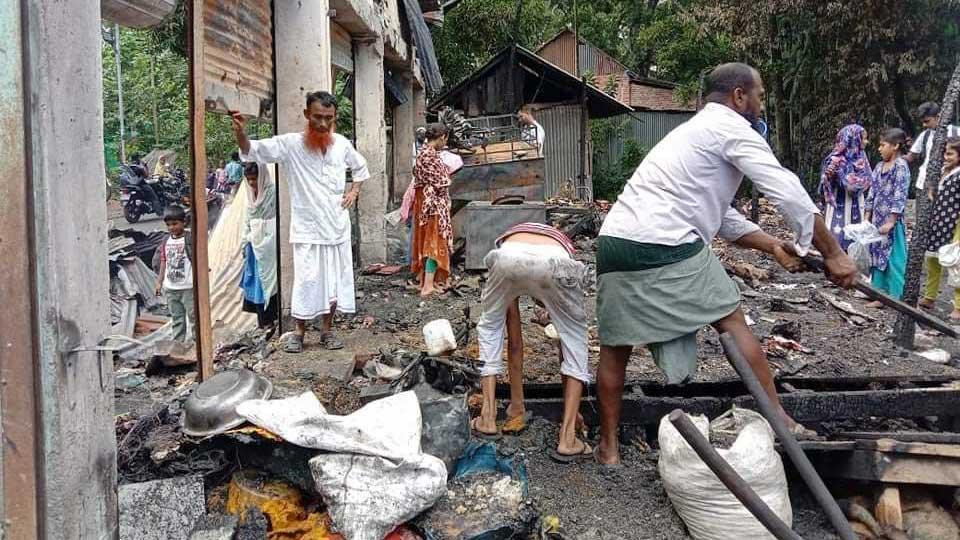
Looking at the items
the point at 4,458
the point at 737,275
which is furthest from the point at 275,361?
the point at 737,275

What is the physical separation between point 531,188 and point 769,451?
26.4ft

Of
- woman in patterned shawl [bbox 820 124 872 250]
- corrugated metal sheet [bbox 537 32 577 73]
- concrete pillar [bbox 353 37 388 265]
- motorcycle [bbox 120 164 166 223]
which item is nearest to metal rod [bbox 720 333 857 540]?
woman in patterned shawl [bbox 820 124 872 250]

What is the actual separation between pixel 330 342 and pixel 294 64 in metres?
2.46

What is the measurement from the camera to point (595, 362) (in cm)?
555

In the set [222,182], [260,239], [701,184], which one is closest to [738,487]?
[701,184]

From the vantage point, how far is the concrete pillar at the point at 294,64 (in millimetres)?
6578

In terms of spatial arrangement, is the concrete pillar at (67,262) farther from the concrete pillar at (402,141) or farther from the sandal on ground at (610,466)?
the concrete pillar at (402,141)

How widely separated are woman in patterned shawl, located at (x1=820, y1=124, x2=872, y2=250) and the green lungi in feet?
16.7

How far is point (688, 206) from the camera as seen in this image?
340 cm

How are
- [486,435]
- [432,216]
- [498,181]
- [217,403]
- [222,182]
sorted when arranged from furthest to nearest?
[222,182] < [498,181] < [432,216] < [486,435] < [217,403]

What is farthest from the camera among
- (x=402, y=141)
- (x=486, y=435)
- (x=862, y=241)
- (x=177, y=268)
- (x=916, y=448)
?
(x=402, y=141)

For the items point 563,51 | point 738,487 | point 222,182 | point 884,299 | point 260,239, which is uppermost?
point 563,51

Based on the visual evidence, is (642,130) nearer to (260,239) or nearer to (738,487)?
(260,239)

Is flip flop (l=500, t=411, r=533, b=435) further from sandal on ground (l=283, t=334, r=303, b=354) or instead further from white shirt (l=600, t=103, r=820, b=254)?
sandal on ground (l=283, t=334, r=303, b=354)
